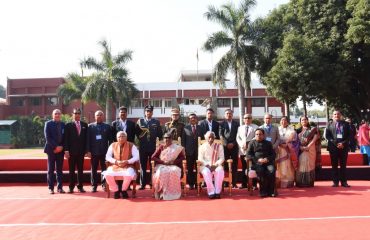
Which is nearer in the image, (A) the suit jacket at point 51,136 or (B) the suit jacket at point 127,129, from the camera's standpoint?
(A) the suit jacket at point 51,136

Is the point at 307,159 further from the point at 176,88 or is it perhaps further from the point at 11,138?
the point at 11,138

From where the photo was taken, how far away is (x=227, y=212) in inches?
228

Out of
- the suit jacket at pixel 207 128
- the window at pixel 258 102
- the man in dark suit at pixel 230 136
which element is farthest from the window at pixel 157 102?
the man in dark suit at pixel 230 136

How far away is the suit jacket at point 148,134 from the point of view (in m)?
8.04

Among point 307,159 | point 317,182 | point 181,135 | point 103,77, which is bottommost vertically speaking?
point 317,182

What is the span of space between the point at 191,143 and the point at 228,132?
0.84 metres

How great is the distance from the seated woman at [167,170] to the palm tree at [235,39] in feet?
54.3

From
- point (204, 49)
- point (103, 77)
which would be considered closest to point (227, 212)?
point (204, 49)

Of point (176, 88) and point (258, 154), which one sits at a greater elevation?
point (176, 88)

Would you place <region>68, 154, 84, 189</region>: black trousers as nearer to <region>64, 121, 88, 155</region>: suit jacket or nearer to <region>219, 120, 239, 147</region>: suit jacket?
<region>64, 121, 88, 155</region>: suit jacket

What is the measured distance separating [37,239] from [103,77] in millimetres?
23563

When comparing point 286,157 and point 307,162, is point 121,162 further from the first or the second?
point 307,162

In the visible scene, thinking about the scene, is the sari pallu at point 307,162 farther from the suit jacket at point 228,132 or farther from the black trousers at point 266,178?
the suit jacket at point 228,132

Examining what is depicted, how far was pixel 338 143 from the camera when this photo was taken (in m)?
8.13
